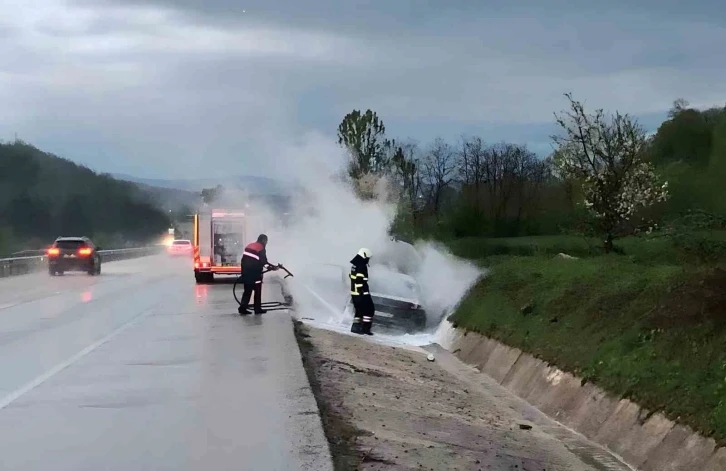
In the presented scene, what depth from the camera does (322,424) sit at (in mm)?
9227

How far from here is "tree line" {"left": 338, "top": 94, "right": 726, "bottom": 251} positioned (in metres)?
26.4

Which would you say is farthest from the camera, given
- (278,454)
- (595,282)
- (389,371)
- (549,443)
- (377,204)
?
(377,204)

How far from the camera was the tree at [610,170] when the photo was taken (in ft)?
84.8

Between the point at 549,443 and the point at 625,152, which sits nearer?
the point at 549,443

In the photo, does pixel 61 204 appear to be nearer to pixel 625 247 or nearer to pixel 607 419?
pixel 625 247

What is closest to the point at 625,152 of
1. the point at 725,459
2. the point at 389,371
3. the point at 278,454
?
the point at 389,371

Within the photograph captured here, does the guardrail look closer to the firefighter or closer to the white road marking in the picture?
the white road marking

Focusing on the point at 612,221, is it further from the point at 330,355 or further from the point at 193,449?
the point at 193,449

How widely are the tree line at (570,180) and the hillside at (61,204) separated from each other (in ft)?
95.0

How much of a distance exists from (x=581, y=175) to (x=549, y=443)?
644 inches

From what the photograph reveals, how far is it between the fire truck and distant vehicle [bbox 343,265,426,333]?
36.2 feet

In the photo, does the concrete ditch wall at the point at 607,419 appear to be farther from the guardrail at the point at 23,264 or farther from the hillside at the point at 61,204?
the hillside at the point at 61,204

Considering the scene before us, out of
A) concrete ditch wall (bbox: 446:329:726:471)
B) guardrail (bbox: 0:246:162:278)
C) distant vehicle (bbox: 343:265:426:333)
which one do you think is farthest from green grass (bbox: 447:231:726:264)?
guardrail (bbox: 0:246:162:278)

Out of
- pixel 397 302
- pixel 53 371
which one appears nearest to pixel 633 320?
pixel 53 371
